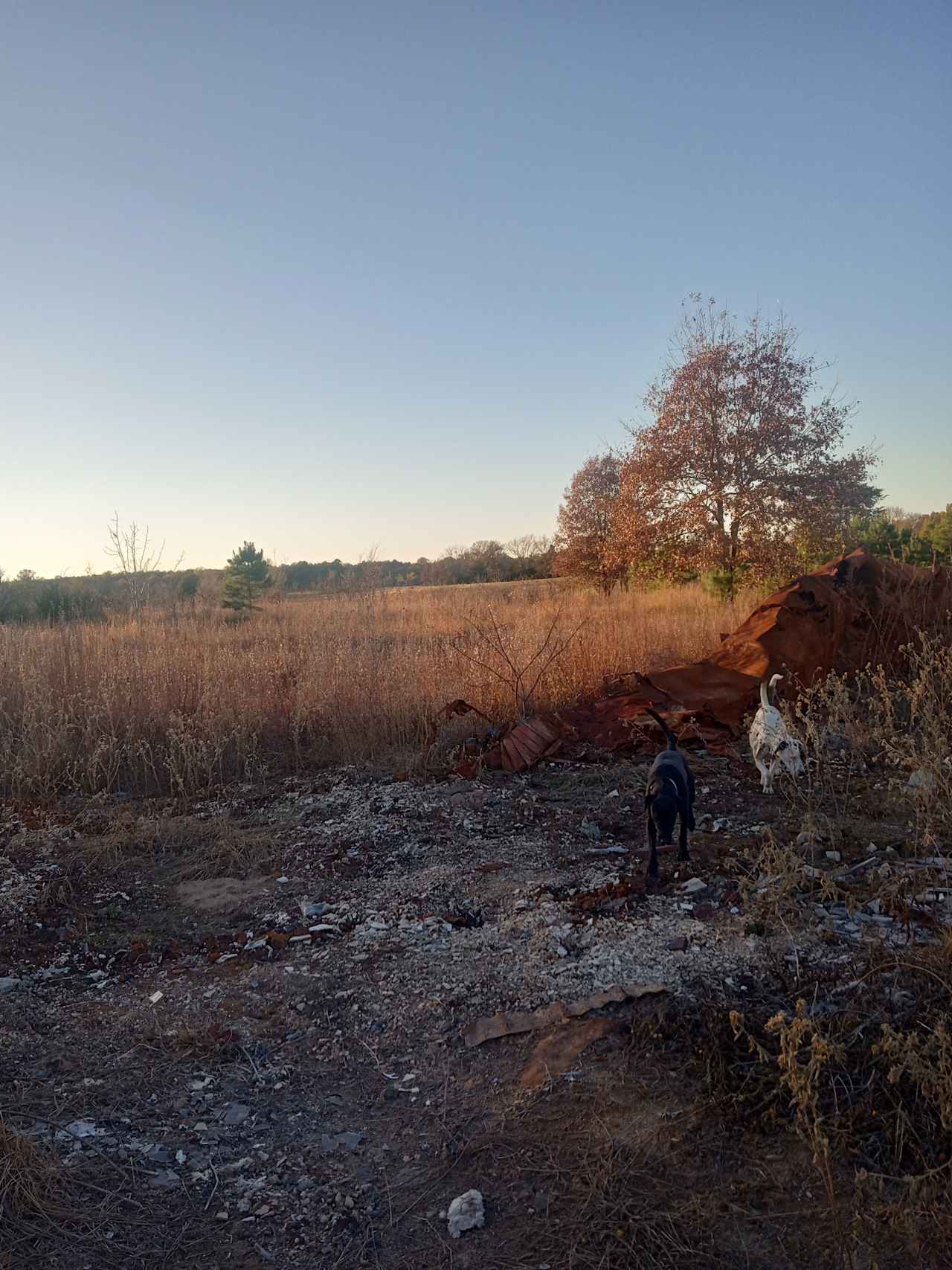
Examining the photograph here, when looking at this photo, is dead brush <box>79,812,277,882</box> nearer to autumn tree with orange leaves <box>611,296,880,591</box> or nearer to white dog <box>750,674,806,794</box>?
white dog <box>750,674,806,794</box>

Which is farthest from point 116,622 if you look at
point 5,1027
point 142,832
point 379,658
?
point 5,1027

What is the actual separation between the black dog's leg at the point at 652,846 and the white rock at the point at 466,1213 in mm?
1665

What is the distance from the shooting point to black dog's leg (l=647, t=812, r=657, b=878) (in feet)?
11.4

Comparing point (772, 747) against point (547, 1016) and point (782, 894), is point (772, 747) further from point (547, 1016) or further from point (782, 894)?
point (547, 1016)

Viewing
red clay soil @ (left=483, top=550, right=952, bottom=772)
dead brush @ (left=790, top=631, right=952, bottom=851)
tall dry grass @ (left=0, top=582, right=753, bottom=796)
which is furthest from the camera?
tall dry grass @ (left=0, top=582, right=753, bottom=796)

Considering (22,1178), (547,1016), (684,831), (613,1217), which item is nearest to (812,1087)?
(613,1217)

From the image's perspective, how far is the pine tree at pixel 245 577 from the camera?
20438 mm

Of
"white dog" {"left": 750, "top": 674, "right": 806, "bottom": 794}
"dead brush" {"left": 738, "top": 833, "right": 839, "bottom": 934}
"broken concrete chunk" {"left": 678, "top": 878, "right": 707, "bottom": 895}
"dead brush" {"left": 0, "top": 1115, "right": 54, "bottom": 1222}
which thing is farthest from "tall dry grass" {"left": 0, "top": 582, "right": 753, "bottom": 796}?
"dead brush" {"left": 0, "top": 1115, "right": 54, "bottom": 1222}

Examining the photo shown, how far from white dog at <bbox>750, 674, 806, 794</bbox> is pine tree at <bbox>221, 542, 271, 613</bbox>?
16793 mm

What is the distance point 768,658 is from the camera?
6.39m

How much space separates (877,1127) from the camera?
2.04 metres

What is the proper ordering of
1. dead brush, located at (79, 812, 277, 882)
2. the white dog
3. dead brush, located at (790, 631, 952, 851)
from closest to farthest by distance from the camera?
dead brush, located at (790, 631, 952, 851) < dead brush, located at (79, 812, 277, 882) < the white dog

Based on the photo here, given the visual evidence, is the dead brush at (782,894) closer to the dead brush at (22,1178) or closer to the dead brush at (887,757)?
the dead brush at (887,757)

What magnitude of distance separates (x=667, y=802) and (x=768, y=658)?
3228mm
